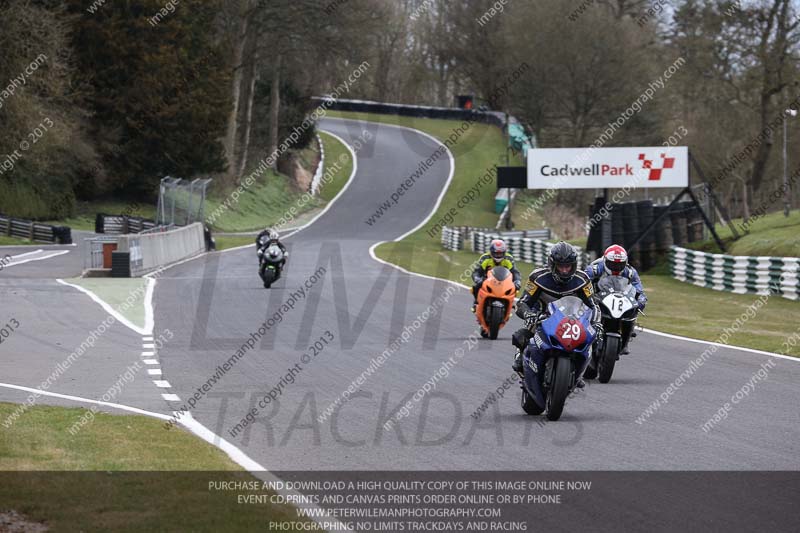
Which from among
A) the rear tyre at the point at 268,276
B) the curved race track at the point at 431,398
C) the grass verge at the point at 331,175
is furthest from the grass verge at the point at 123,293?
the grass verge at the point at 331,175

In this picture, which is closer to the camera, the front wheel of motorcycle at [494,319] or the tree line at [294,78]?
the front wheel of motorcycle at [494,319]

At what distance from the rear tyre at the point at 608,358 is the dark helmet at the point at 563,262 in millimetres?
2442

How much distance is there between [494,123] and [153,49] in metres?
33.5

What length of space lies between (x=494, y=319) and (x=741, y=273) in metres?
13.3

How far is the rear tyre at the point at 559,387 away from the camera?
379 inches

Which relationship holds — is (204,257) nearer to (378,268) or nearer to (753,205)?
(378,268)

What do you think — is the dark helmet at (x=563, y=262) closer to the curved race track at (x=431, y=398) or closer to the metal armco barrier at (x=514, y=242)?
the curved race track at (x=431, y=398)

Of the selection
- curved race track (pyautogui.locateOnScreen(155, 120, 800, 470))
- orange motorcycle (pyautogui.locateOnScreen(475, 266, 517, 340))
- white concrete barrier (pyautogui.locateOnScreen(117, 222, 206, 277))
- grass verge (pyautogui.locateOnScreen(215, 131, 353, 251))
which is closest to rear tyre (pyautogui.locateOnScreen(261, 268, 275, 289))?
curved race track (pyautogui.locateOnScreen(155, 120, 800, 470))

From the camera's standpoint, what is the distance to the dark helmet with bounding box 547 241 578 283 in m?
10.1

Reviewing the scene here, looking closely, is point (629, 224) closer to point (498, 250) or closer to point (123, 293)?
point (123, 293)

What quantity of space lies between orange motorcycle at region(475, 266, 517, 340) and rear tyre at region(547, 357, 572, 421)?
6602 mm

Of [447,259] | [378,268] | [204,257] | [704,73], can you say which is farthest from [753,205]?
[204,257]

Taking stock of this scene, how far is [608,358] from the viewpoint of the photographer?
40.9ft

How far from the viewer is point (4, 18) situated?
141ft
